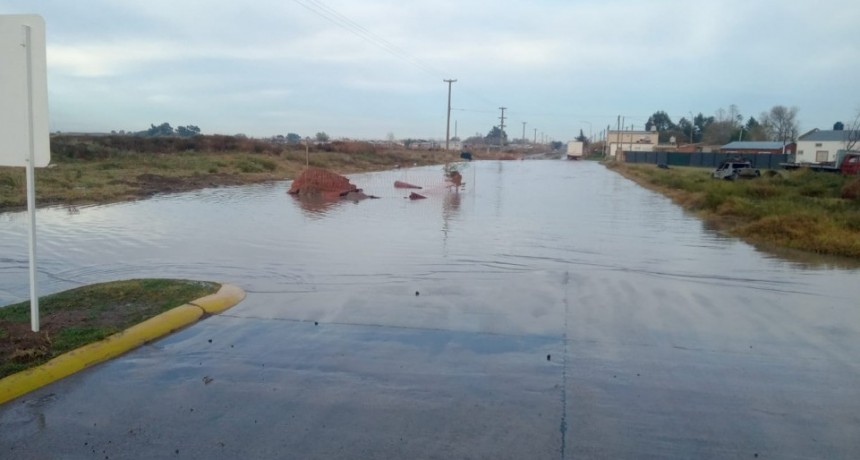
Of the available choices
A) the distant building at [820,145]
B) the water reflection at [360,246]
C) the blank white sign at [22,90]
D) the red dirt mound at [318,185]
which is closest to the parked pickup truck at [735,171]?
the water reflection at [360,246]

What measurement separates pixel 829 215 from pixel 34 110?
17001 mm

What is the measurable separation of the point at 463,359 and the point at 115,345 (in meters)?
3.25

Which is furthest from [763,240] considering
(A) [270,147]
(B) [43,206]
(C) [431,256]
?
(A) [270,147]

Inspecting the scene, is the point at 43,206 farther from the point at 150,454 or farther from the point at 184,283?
the point at 150,454

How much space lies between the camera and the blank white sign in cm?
627

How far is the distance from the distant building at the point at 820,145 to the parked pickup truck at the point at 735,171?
3741cm

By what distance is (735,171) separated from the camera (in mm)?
44000

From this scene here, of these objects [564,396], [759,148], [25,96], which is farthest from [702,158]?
[25,96]

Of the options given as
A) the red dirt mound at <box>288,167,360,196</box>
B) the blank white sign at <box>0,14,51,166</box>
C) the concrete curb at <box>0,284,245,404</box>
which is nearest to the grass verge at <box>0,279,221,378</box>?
the concrete curb at <box>0,284,245,404</box>

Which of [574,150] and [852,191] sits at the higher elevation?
[574,150]

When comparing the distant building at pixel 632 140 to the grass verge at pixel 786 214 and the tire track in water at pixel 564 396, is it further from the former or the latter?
the tire track in water at pixel 564 396

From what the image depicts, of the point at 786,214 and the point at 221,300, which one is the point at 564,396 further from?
the point at 786,214

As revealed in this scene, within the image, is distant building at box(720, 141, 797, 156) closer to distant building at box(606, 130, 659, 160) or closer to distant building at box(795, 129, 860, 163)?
distant building at box(795, 129, 860, 163)

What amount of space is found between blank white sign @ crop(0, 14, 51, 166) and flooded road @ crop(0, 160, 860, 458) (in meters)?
2.15
